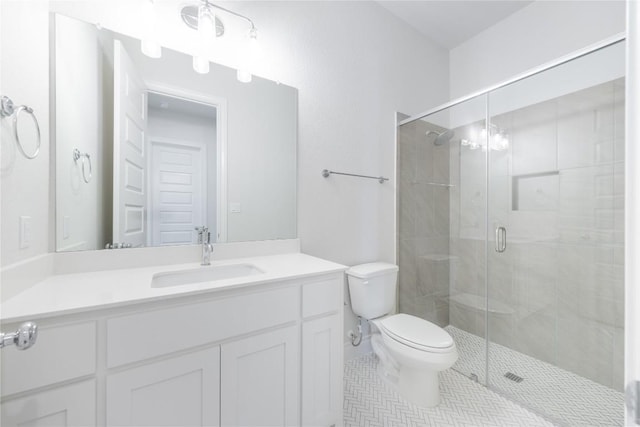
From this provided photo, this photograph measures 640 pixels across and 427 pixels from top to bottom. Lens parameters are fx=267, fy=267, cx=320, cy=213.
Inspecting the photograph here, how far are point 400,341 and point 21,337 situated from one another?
153 centimetres

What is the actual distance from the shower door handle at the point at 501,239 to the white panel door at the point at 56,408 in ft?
7.51

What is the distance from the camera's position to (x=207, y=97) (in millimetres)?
1430

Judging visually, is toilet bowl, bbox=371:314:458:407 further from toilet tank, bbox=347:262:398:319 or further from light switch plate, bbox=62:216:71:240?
light switch plate, bbox=62:216:71:240

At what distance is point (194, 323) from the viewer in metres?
0.93

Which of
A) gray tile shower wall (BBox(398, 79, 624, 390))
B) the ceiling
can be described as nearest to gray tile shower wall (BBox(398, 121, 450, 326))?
gray tile shower wall (BBox(398, 79, 624, 390))

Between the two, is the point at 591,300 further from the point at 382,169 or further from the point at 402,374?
the point at 382,169

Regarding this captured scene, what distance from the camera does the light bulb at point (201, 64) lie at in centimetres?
139

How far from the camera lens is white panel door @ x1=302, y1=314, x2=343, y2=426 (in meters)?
1.19

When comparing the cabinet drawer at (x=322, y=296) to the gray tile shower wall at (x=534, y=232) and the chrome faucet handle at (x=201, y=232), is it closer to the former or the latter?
the chrome faucet handle at (x=201, y=232)

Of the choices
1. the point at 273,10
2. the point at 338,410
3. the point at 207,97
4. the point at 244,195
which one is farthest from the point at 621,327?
the point at 273,10

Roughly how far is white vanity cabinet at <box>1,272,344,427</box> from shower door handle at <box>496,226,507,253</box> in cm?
136

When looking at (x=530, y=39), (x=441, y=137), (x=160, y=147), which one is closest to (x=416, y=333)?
(x=441, y=137)

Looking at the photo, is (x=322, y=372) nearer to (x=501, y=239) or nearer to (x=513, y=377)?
(x=513, y=377)

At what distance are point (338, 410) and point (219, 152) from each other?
145 cm
